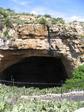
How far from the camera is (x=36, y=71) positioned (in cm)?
4294

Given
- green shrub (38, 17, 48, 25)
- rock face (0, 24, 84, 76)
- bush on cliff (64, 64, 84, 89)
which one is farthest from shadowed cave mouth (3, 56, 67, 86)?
green shrub (38, 17, 48, 25)

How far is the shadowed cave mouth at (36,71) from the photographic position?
41062 mm

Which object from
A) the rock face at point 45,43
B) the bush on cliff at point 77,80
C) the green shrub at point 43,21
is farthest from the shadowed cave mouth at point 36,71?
the green shrub at point 43,21

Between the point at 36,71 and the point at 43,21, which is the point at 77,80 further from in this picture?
the point at 36,71

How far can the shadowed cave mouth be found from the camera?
4106cm

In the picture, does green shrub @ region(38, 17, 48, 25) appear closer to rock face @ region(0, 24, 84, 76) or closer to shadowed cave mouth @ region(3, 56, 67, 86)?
rock face @ region(0, 24, 84, 76)

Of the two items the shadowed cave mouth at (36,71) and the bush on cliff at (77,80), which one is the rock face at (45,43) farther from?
the shadowed cave mouth at (36,71)

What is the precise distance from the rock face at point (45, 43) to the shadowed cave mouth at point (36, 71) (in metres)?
6.03

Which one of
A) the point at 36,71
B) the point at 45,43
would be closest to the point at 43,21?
the point at 45,43

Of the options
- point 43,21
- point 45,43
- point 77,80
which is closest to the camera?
point 77,80

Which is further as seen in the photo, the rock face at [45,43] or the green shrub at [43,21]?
the green shrub at [43,21]

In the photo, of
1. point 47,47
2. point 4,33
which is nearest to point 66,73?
point 47,47

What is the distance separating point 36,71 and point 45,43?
30.6 feet

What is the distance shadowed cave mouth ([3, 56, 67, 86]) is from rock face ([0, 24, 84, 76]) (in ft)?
19.8
